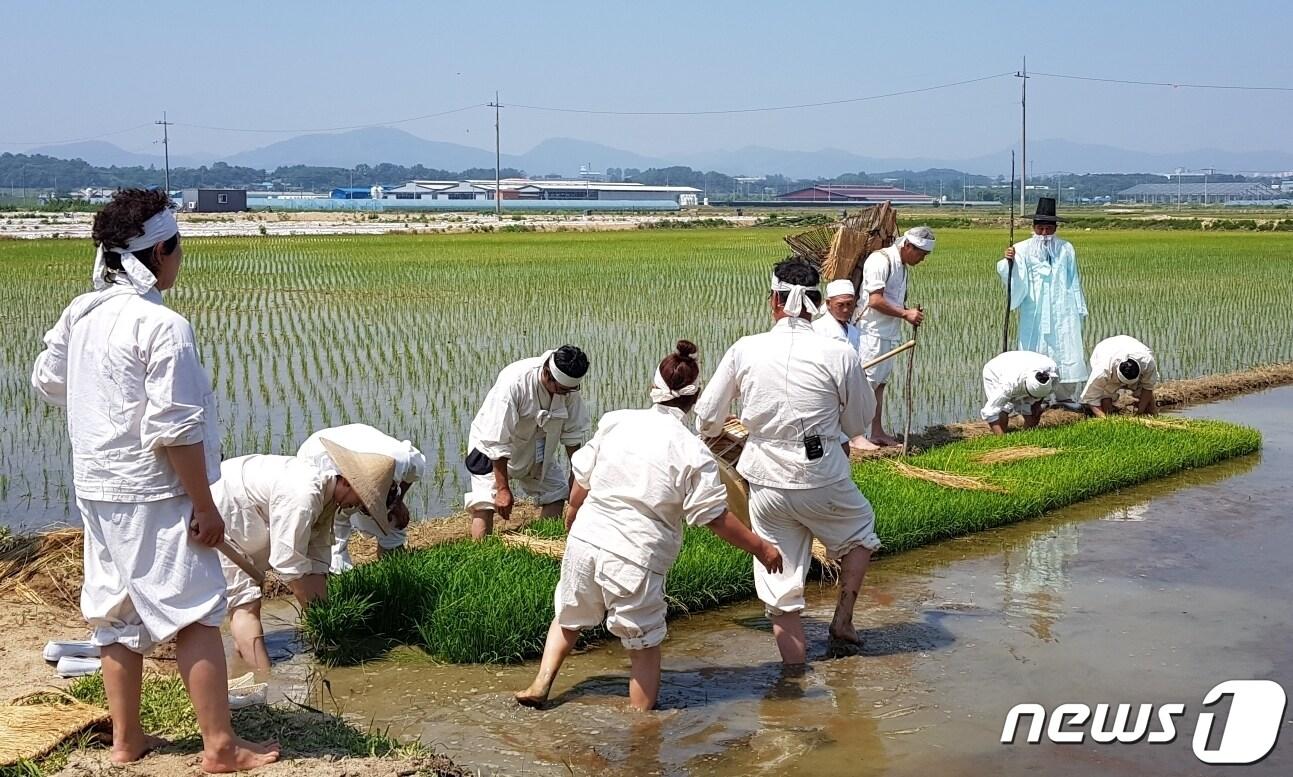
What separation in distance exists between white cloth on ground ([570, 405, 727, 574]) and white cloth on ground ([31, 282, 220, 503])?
4.53ft

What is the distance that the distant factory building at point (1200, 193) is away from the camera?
129 m

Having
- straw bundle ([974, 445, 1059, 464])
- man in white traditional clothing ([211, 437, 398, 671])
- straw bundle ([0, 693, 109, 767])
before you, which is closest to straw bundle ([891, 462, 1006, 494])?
straw bundle ([974, 445, 1059, 464])

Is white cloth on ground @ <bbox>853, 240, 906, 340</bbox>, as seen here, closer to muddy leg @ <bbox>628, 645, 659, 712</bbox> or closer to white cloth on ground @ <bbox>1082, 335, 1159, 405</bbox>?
white cloth on ground @ <bbox>1082, 335, 1159, 405</bbox>

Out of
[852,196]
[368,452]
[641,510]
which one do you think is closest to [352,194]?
[852,196]

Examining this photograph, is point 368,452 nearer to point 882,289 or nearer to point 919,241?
point 882,289

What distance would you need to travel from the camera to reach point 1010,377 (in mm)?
9438

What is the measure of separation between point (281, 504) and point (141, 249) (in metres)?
1.48

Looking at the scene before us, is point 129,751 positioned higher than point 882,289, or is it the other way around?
point 882,289

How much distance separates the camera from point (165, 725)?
4.16 meters

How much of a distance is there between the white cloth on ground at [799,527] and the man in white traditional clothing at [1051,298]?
17.5 feet

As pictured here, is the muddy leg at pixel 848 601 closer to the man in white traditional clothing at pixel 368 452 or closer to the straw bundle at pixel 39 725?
the man in white traditional clothing at pixel 368 452

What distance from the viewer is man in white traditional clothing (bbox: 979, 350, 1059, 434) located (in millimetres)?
9398

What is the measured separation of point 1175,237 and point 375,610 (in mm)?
33953

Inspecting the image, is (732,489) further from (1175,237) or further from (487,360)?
(1175,237)
